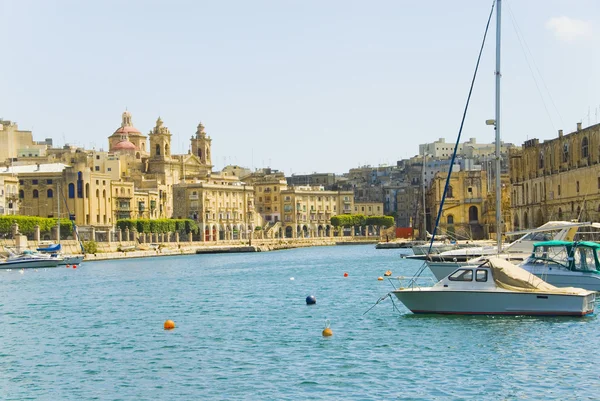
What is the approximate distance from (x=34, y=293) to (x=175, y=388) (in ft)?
111

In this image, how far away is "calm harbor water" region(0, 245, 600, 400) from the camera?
24125 millimetres

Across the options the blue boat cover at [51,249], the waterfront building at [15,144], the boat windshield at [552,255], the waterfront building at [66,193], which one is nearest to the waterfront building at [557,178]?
the boat windshield at [552,255]

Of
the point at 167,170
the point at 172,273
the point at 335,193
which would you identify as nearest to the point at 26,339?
the point at 172,273

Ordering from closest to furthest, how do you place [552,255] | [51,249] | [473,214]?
[552,255], [51,249], [473,214]

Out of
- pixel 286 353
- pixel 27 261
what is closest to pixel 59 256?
pixel 27 261

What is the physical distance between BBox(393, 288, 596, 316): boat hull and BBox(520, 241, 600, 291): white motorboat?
4260mm

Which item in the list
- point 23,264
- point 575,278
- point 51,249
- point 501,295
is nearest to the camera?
point 501,295

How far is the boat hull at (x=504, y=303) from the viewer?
3288 cm

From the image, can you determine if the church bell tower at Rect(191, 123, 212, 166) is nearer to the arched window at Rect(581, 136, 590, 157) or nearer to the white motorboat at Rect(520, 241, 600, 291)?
the arched window at Rect(581, 136, 590, 157)

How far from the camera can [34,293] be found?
185ft

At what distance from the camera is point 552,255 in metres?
39.5

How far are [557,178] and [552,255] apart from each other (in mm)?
52851

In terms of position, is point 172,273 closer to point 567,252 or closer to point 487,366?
point 567,252

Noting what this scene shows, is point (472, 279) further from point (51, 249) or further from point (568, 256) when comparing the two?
point (51, 249)
